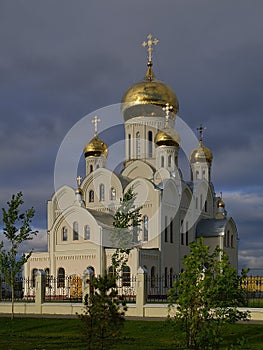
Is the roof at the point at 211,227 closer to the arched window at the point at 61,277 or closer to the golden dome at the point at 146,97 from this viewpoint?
the golden dome at the point at 146,97

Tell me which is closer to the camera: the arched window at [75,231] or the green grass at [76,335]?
the green grass at [76,335]

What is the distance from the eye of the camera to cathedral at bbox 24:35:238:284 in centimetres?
3534

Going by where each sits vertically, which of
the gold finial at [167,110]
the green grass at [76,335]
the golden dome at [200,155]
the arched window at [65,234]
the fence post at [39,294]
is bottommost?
the green grass at [76,335]

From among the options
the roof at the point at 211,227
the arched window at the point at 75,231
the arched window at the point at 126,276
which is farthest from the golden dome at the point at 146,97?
the arched window at the point at 126,276

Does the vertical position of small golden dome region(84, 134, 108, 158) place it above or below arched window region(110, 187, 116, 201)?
above

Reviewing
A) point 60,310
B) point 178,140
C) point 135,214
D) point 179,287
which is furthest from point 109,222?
point 179,287

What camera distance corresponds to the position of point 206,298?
10805mm

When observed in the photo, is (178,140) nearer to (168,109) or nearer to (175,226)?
(168,109)

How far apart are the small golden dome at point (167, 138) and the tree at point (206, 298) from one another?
28.5m

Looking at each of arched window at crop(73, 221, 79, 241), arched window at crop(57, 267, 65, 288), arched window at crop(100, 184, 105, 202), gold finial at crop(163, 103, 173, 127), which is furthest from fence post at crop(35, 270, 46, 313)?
gold finial at crop(163, 103, 173, 127)

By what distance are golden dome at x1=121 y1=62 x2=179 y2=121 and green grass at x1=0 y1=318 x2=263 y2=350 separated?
2399 centimetres

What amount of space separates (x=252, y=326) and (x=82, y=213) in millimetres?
20202

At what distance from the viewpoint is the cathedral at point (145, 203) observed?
35.3 meters

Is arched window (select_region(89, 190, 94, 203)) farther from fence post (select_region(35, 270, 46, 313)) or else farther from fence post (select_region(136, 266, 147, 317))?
fence post (select_region(136, 266, 147, 317))
